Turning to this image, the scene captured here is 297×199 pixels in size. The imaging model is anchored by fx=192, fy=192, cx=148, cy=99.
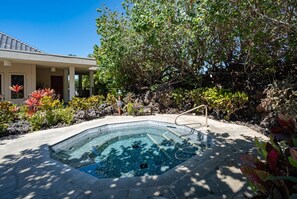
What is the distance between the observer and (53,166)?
4637 millimetres

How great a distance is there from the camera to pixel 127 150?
6.67m

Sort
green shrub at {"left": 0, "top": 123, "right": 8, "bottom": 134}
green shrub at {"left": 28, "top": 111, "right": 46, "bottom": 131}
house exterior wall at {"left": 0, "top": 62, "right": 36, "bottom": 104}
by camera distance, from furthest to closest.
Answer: house exterior wall at {"left": 0, "top": 62, "right": 36, "bottom": 104}
green shrub at {"left": 28, "top": 111, "right": 46, "bottom": 131}
green shrub at {"left": 0, "top": 123, "right": 8, "bottom": 134}

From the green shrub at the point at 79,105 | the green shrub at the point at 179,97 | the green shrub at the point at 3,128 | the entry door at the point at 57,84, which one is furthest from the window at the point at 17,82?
the green shrub at the point at 179,97

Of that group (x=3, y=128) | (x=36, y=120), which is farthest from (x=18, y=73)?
(x=3, y=128)

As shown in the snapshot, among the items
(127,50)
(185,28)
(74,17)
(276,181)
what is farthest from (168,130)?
(74,17)

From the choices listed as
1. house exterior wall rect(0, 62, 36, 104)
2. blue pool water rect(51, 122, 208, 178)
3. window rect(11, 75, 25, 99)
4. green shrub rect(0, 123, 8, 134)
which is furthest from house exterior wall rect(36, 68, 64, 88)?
blue pool water rect(51, 122, 208, 178)

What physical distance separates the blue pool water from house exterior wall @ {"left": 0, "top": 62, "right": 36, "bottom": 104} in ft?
29.7

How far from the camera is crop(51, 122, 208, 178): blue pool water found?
5250 millimetres

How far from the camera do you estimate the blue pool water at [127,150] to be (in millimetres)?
5250

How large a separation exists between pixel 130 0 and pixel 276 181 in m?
11.4

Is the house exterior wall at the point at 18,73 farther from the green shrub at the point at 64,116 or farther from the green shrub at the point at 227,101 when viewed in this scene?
the green shrub at the point at 227,101

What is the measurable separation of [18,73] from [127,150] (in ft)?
39.1

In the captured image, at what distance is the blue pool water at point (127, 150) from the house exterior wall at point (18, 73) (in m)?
9.05

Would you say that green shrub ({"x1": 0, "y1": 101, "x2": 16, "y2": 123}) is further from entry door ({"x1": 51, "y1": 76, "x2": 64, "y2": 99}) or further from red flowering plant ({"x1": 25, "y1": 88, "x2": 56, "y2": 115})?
entry door ({"x1": 51, "y1": 76, "x2": 64, "y2": 99})
